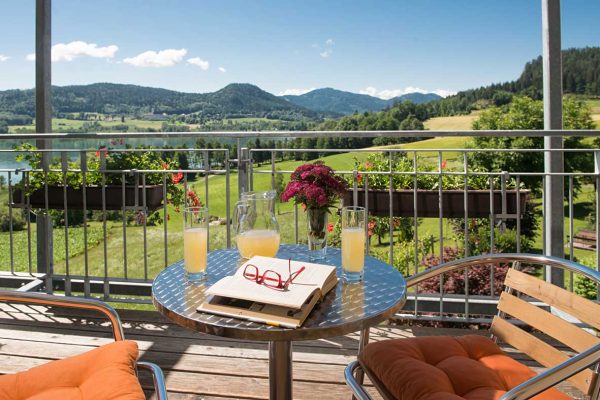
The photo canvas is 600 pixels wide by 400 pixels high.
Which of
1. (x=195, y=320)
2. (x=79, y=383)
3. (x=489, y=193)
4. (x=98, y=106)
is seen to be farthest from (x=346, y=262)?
(x=98, y=106)

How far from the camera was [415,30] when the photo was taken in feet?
58.1

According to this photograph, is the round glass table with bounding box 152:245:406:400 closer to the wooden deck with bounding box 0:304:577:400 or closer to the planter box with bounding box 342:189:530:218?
the wooden deck with bounding box 0:304:577:400

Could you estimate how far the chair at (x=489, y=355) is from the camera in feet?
3.96

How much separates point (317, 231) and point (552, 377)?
73 cm

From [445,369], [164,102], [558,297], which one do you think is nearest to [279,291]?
[445,369]

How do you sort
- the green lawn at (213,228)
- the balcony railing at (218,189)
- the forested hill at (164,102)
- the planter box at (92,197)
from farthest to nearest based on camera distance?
1. the forested hill at (164,102)
2. the planter box at (92,197)
3. the green lawn at (213,228)
4. the balcony railing at (218,189)

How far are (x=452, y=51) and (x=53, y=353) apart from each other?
17.5m

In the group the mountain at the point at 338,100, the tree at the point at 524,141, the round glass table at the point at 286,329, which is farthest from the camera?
the mountain at the point at 338,100

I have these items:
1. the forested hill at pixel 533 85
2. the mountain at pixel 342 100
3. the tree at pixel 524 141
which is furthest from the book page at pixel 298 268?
the mountain at pixel 342 100

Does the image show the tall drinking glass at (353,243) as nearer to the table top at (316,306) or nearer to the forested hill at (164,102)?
the table top at (316,306)

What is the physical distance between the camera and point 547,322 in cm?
136

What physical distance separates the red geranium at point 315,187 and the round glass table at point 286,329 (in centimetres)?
22

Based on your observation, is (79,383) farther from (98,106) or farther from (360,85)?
(360,85)

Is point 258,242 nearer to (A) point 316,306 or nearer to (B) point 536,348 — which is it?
(A) point 316,306
